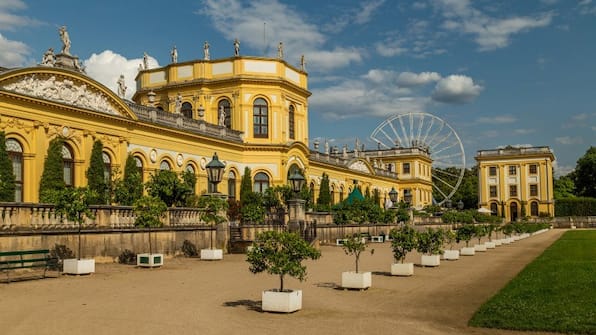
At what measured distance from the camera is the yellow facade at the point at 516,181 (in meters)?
94.8

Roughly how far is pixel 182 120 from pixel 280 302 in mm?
27290

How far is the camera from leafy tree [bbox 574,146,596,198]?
339 ft

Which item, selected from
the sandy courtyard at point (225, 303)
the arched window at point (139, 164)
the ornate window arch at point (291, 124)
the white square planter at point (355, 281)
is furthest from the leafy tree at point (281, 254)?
the ornate window arch at point (291, 124)

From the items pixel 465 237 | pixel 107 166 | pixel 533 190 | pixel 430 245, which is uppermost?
pixel 533 190

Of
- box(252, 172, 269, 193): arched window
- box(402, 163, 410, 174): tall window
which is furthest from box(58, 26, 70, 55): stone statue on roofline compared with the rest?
box(402, 163, 410, 174): tall window

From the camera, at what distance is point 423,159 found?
285ft

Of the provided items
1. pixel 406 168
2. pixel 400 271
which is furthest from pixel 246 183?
pixel 406 168

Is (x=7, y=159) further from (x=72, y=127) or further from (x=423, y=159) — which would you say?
(x=423, y=159)

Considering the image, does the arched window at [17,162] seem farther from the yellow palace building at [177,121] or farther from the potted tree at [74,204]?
the potted tree at [74,204]

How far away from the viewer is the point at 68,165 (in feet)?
94.8

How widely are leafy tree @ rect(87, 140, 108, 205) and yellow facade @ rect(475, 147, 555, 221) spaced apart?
77.5 metres

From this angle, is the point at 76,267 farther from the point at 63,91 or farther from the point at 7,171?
the point at 63,91

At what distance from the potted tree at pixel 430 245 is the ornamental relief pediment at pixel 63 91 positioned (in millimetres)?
16758

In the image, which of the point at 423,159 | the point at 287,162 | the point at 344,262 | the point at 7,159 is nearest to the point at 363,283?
the point at 344,262
